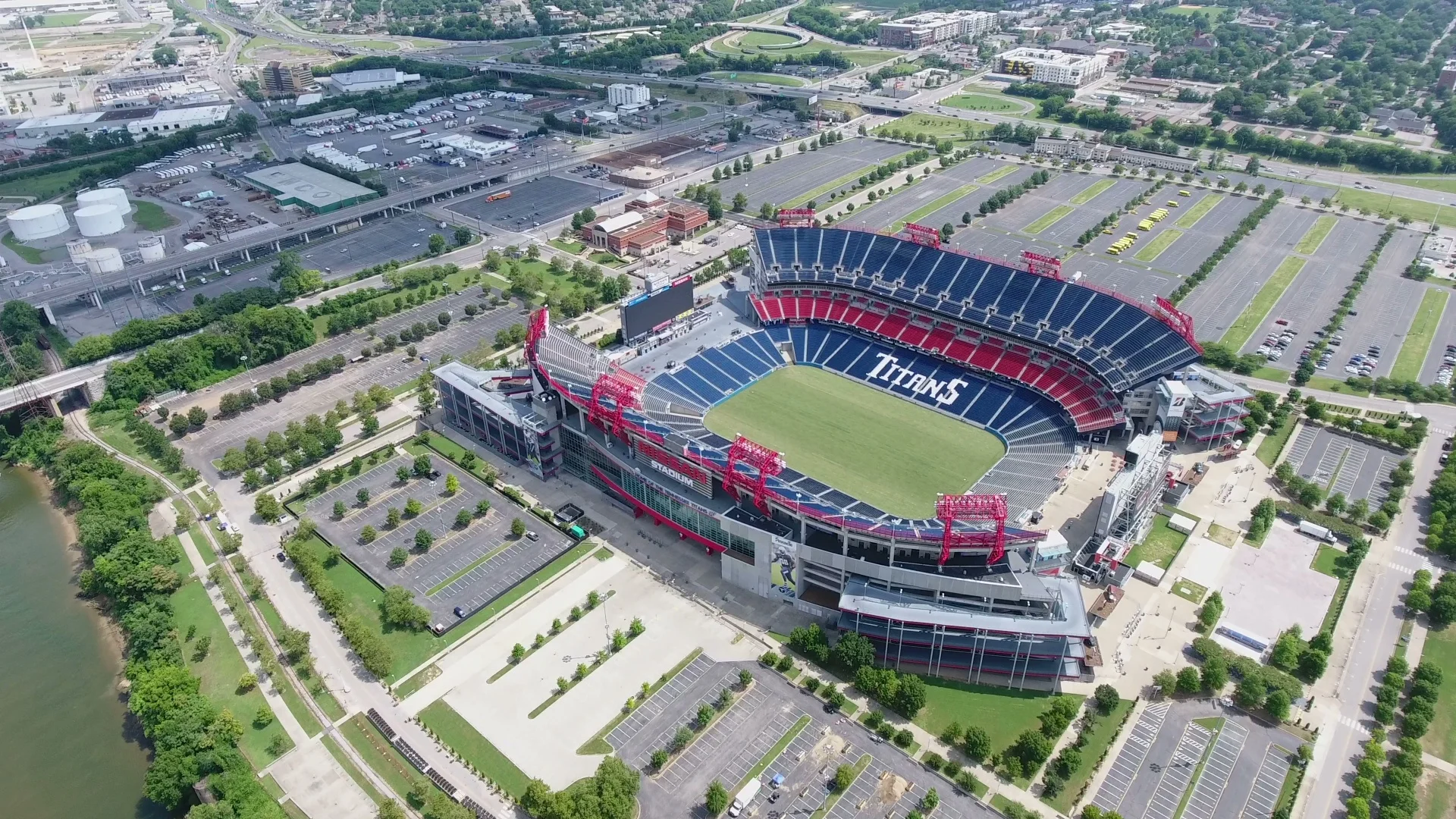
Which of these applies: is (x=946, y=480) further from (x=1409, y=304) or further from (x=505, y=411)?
(x=1409, y=304)

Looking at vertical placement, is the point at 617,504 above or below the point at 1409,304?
below

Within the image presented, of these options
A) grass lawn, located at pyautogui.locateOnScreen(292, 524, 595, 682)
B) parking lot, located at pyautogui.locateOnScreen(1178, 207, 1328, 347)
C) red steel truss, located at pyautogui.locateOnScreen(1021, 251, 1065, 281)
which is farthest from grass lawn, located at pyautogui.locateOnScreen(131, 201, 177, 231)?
parking lot, located at pyautogui.locateOnScreen(1178, 207, 1328, 347)

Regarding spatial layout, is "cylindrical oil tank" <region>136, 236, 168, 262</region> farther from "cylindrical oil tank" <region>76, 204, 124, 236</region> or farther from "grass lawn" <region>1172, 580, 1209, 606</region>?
"grass lawn" <region>1172, 580, 1209, 606</region>

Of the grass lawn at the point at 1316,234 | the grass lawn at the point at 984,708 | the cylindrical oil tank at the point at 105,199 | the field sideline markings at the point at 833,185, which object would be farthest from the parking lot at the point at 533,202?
the grass lawn at the point at 1316,234

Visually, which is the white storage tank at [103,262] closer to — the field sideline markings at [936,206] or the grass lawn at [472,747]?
the grass lawn at [472,747]

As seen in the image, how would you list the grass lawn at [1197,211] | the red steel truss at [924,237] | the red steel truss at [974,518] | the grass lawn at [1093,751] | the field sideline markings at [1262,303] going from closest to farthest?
the grass lawn at [1093,751]
the red steel truss at [974,518]
the red steel truss at [924,237]
the field sideline markings at [1262,303]
the grass lawn at [1197,211]

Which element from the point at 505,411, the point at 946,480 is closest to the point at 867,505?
the point at 946,480
